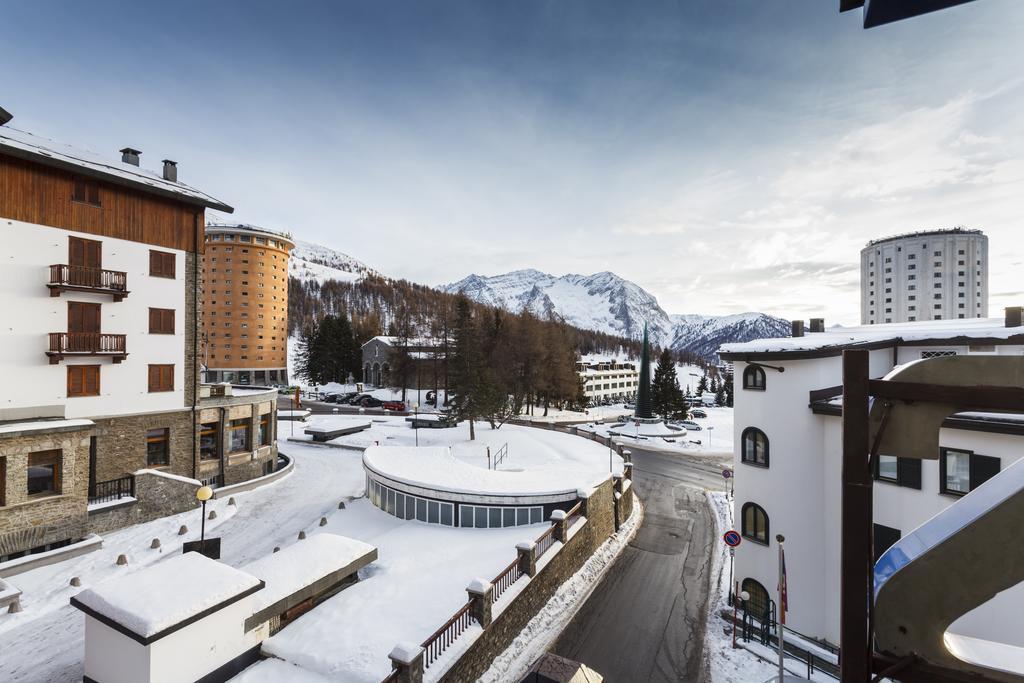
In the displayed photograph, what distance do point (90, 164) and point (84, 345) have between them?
26.5 feet

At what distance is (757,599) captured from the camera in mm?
15211

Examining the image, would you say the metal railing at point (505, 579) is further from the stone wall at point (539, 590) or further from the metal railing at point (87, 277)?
the metal railing at point (87, 277)

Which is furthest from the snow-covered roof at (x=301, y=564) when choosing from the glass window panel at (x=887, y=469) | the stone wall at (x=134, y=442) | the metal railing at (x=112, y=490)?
the glass window panel at (x=887, y=469)

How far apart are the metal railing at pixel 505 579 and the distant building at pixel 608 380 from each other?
245ft

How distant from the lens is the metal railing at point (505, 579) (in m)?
12.7

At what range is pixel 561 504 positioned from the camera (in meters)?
18.5

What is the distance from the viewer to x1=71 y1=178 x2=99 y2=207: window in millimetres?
19781

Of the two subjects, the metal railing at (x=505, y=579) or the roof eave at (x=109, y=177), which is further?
the roof eave at (x=109, y=177)

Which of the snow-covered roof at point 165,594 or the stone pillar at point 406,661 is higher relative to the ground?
the snow-covered roof at point 165,594

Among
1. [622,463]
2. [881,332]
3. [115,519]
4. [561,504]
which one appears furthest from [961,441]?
[115,519]

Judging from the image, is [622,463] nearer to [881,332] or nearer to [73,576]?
[881,332]

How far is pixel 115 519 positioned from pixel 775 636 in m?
25.7

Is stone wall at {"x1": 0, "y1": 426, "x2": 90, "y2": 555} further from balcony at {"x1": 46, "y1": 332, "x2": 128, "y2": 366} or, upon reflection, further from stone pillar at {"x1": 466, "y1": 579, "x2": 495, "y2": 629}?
stone pillar at {"x1": 466, "y1": 579, "x2": 495, "y2": 629}

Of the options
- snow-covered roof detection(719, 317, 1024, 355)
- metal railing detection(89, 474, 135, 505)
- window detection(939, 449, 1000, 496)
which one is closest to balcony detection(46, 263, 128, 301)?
metal railing detection(89, 474, 135, 505)
